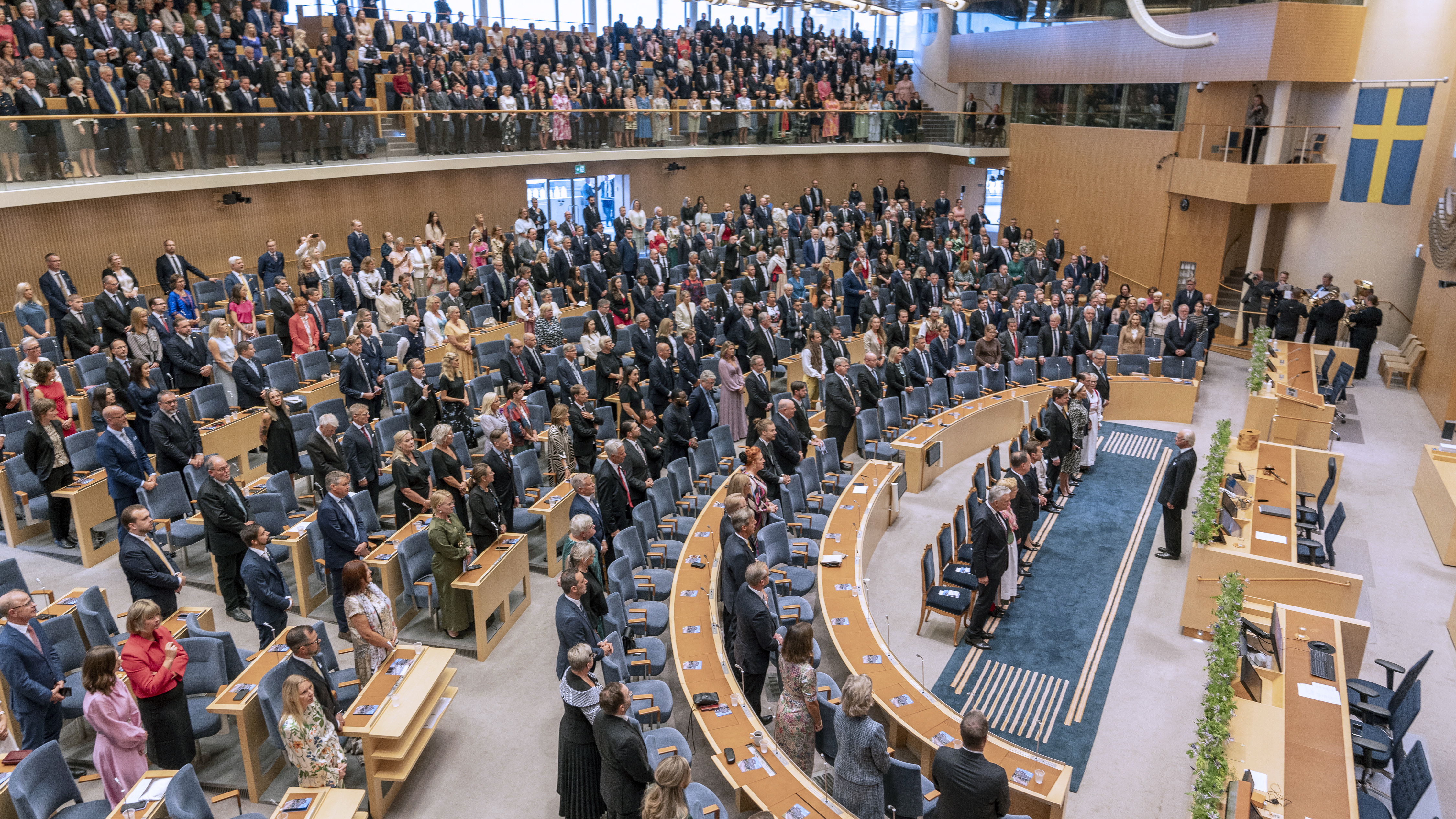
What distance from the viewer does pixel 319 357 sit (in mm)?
12539

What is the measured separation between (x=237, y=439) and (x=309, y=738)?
248 inches

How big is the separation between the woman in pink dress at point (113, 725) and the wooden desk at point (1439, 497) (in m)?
13.3

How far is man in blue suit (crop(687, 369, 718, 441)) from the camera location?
11.7 meters

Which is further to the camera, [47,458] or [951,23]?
[951,23]

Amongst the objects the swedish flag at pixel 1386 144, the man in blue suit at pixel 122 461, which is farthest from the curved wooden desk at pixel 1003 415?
the man in blue suit at pixel 122 461

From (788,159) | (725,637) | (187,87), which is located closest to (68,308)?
(187,87)

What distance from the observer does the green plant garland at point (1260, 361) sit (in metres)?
14.6

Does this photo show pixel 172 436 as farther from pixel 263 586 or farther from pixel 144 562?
pixel 263 586

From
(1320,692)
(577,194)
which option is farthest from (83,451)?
(577,194)

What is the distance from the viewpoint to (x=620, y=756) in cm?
555

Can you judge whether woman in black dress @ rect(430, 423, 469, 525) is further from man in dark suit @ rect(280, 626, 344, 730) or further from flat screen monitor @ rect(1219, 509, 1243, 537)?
flat screen monitor @ rect(1219, 509, 1243, 537)

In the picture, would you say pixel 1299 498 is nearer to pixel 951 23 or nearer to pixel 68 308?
pixel 68 308

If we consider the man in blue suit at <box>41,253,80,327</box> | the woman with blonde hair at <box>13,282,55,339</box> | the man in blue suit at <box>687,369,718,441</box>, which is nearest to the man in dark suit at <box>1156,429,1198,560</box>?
the man in blue suit at <box>687,369,718,441</box>

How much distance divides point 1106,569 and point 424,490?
25.5 ft
